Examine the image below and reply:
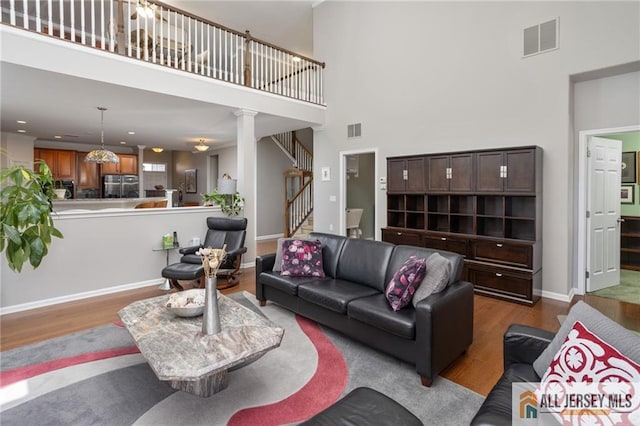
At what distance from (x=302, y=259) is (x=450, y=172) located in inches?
105

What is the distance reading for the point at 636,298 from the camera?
4.26 metres

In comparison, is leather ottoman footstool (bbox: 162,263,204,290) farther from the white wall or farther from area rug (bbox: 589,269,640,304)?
area rug (bbox: 589,269,640,304)

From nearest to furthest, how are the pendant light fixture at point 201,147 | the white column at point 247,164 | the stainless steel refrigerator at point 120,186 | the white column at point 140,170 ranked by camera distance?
1. the white column at point 247,164
2. the pendant light fixture at point 201,147
3. the stainless steel refrigerator at point 120,186
4. the white column at point 140,170

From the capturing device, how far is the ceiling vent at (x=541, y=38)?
423cm

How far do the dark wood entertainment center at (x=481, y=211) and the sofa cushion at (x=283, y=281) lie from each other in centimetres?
240

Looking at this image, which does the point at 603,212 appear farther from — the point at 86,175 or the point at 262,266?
the point at 86,175

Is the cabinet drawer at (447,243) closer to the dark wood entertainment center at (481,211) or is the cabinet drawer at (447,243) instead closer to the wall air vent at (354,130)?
the dark wood entertainment center at (481,211)

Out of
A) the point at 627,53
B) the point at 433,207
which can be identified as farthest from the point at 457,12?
the point at 433,207

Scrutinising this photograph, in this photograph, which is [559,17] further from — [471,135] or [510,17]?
[471,135]

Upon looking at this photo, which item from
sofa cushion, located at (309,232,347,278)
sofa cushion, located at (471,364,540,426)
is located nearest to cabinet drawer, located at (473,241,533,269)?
sofa cushion, located at (309,232,347,278)

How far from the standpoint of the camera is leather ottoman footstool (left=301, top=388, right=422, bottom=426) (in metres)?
1.42

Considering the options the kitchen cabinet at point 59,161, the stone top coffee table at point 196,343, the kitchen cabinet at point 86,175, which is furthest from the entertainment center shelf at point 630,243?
the kitchen cabinet at point 59,161

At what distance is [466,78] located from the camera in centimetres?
504

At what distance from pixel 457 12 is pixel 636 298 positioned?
4664 mm
